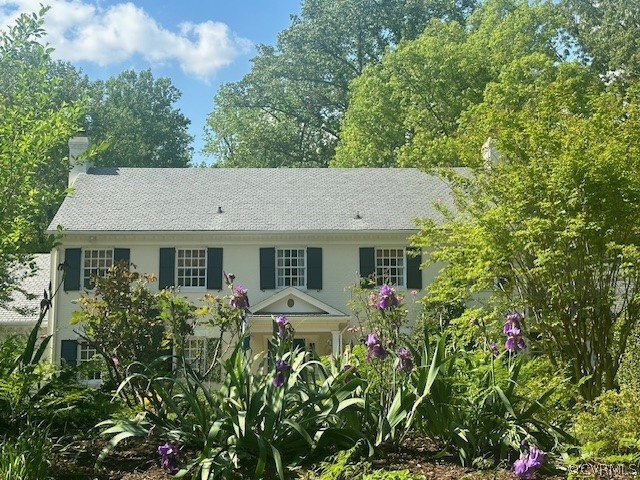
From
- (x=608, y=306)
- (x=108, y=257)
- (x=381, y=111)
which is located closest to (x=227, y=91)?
(x=381, y=111)

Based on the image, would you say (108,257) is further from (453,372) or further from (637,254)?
(453,372)

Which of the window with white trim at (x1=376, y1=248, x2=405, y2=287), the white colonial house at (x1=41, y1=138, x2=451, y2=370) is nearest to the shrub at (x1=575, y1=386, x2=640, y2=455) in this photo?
the white colonial house at (x1=41, y1=138, x2=451, y2=370)

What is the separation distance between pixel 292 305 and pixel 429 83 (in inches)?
621

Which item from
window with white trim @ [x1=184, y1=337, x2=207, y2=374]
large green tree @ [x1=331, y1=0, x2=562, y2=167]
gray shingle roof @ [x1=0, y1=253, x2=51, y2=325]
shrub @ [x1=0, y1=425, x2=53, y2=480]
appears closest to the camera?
shrub @ [x1=0, y1=425, x2=53, y2=480]

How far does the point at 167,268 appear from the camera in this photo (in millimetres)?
23484

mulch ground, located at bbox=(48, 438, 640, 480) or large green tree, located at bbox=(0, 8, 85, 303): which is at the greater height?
large green tree, located at bbox=(0, 8, 85, 303)

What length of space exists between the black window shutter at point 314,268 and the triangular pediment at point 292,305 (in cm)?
48

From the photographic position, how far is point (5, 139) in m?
9.18

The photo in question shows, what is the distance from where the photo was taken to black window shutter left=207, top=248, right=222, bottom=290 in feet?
76.6

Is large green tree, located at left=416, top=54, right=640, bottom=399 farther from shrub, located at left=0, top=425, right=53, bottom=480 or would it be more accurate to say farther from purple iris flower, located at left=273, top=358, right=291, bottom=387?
shrub, located at left=0, top=425, right=53, bottom=480

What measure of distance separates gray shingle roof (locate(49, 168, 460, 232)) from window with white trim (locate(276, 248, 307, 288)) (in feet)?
2.62

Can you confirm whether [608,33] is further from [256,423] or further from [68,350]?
[256,423]

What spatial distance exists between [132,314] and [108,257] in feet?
46.1

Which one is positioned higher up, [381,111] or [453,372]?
[381,111]
